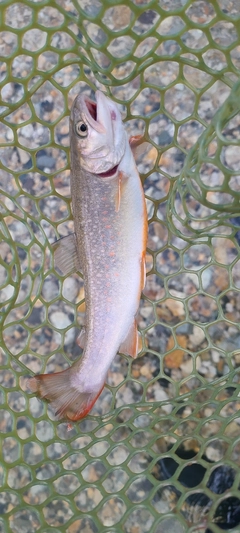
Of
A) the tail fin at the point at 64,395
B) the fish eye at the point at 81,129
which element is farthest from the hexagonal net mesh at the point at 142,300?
the fish eye at the point at 81,129

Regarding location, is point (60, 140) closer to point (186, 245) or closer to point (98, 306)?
point (186, 245)

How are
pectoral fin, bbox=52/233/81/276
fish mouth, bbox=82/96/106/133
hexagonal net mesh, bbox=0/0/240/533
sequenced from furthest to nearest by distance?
hexagonal net mesh, bbox=0/0/240/533, pectoral fin, bbox=52/233/81/276, fish mouth, bbox=82/96/106/133

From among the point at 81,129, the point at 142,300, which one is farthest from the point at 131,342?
the point at 81,129

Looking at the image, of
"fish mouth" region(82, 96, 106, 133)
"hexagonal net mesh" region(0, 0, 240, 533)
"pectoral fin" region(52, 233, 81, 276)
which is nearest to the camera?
"fish mouth" region(82, 96, 106, 133)

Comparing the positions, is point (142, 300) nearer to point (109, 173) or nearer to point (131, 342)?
point (131, 342)

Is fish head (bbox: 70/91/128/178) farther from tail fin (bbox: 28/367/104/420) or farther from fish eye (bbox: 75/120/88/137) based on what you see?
tail fin (bbox: 28/367/104/420)

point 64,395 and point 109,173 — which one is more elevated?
point 109,173

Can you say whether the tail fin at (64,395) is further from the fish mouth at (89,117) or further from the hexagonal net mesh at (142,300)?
the fish mouth at (89,117)

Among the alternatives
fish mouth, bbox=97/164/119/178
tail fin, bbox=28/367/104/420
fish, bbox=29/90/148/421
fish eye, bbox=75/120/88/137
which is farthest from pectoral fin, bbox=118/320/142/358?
fish eye, bbox=75/120/88/137
